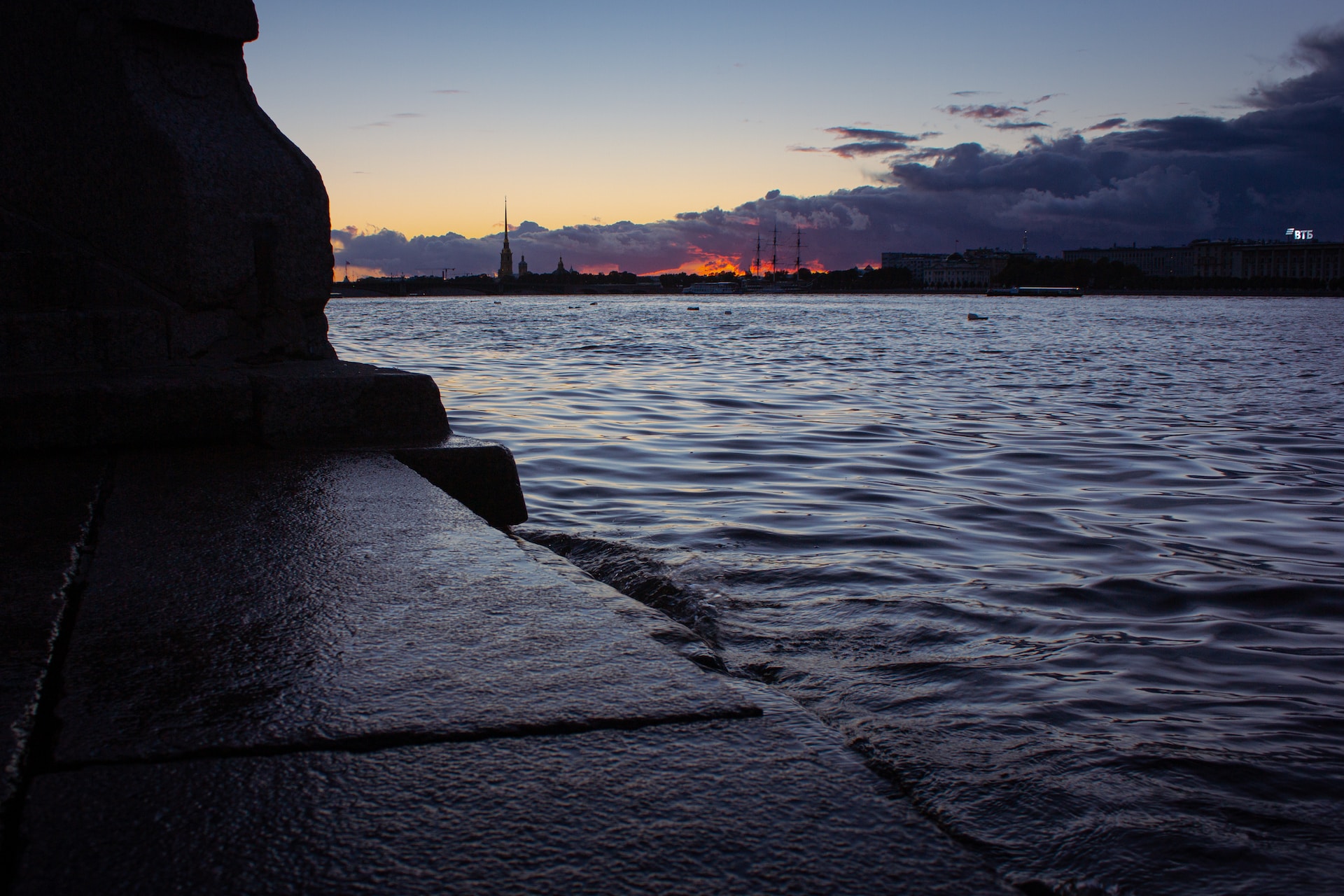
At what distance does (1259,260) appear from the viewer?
168125 millimetres

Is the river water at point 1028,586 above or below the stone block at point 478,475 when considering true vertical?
below

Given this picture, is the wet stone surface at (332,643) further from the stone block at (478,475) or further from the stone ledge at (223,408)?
the stone block at (478,475)

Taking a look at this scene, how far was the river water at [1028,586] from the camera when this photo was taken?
187 cm

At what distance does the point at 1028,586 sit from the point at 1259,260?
7743 inches

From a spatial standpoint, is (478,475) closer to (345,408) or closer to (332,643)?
(345,408)

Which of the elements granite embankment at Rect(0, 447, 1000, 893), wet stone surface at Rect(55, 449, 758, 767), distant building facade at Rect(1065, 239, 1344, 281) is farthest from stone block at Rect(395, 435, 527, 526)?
distant building facade at Rect(1065, 239, 1344, 281)

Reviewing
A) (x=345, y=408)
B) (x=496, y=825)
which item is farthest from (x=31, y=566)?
(x=345, y=408)

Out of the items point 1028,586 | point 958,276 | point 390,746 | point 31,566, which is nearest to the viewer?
point 390,746

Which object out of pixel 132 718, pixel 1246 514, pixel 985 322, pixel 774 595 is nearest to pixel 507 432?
pixel 774 595

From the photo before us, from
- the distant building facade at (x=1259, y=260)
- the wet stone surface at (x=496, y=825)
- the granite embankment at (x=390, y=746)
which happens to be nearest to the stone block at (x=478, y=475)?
the granite embankment at (x=390, y=746)

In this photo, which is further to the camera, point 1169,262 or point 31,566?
point 1169,262

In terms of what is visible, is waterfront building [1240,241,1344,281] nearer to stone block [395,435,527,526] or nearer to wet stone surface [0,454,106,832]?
stone block [395,435,527,526]

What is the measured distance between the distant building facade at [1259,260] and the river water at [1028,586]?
177 m

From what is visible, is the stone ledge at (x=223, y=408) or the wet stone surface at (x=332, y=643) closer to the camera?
the wet stone surface at (x=332, y=643)
